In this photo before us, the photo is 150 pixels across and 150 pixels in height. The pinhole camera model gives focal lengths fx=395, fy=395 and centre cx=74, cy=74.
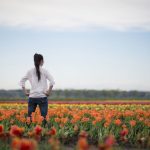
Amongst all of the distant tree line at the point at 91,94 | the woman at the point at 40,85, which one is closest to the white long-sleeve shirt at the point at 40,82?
the woman at the point at 40,85

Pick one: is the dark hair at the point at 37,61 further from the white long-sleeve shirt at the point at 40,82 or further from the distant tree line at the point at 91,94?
the distant tree line at the point at 91,94

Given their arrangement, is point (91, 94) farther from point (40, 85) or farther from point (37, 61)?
point (37, 61)

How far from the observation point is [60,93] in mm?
39500

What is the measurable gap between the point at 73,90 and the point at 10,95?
6.35 m

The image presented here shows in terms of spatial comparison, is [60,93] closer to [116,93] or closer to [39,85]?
[116,93]

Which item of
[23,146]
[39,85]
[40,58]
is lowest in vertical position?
[23,146]

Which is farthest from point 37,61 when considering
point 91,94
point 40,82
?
point 91,94

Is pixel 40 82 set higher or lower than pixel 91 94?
higher

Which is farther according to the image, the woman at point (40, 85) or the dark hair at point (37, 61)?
the woman at point (40, 85)

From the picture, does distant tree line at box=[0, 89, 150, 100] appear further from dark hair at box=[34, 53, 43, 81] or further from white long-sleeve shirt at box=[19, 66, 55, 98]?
dark hair at box=[34, 53, 43, 81]

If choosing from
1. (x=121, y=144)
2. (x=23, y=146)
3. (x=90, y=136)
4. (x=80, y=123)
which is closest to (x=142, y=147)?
(x=121, y=144)

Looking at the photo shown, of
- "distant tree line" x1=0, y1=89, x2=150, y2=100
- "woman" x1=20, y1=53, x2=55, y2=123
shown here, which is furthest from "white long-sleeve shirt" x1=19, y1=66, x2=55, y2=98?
"distant tree line" x1=0, y1=89, x2=150, y2=100

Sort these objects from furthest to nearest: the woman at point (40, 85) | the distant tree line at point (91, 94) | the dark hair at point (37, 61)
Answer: the distant tree line at point (91, 94) < the woman at point (40, 85) < the dark hair at point (37, 61)

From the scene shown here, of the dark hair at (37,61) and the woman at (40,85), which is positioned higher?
the dark hair at (37,61)
